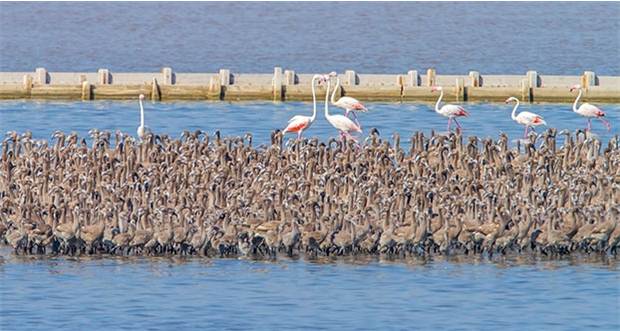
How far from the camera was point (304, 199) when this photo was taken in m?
36.5

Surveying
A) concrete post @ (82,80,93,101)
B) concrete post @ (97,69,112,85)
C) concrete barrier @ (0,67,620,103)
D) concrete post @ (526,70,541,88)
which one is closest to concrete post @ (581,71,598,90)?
concrete barrier @ (0,67,620,103)

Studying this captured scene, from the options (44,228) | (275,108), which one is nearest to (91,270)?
(44,228)

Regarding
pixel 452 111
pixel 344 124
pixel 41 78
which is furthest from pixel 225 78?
pixel 344 124

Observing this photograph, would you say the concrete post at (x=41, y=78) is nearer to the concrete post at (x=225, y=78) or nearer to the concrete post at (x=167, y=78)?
the concrete post at (x=167, y=78)

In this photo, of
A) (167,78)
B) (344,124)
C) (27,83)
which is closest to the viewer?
(344,124)

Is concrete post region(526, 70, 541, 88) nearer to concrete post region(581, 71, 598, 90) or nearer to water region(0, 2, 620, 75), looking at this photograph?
concrete post region(581, 71, 598, 90)

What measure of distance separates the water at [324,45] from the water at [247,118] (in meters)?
39.7

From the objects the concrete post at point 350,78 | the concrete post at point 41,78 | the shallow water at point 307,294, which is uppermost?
the concrete post at point 350,78

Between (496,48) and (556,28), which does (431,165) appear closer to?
(496,48)

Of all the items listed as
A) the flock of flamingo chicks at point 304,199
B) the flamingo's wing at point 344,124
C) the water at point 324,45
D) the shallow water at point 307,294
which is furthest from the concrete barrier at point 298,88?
the water at point 324,45

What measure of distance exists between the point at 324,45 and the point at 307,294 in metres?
116

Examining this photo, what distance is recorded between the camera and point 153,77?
218ft

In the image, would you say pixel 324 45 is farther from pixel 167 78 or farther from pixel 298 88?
pixel 298 88

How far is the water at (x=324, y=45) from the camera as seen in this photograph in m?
117
